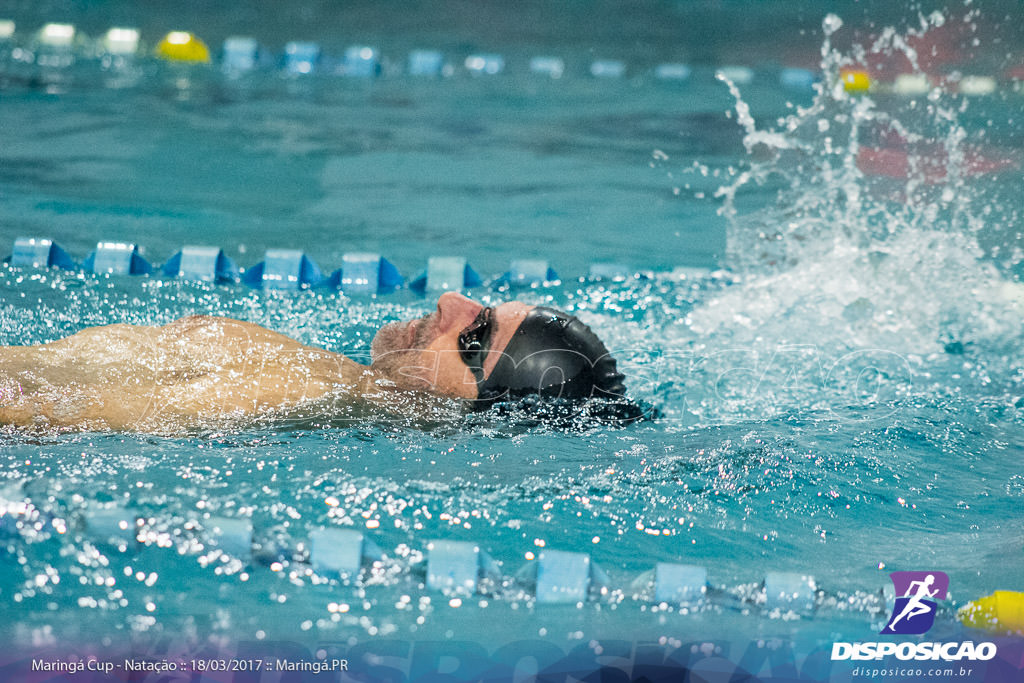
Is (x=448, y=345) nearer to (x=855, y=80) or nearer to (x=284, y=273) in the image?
(x=284, y=273)

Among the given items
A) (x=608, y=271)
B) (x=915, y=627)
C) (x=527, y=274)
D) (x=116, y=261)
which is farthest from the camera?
(x=608, y=271)

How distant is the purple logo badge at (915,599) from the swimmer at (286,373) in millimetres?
738

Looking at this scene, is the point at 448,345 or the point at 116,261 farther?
the point at 116,261

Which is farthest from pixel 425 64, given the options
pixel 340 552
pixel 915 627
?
pixel 915 627

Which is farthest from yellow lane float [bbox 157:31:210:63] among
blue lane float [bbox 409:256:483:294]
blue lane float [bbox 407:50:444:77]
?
blue lane float [bbox 409:256:483:294]

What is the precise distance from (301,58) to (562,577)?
5121 mm

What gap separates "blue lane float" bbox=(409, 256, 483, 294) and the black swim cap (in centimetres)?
134

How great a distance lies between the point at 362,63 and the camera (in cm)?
650

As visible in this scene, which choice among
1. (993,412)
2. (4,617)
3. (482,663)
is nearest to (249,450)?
(4,617)

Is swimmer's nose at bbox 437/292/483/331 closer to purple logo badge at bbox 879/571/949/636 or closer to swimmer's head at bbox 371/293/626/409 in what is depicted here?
swimmer's head at bbox 371/293/626/409

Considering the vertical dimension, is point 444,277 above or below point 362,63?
below

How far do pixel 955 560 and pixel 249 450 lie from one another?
1514 mm

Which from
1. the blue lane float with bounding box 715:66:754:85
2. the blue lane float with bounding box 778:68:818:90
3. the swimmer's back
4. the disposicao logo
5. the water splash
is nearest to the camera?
the disposicao logo

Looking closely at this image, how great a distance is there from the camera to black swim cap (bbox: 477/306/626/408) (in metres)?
2.36
